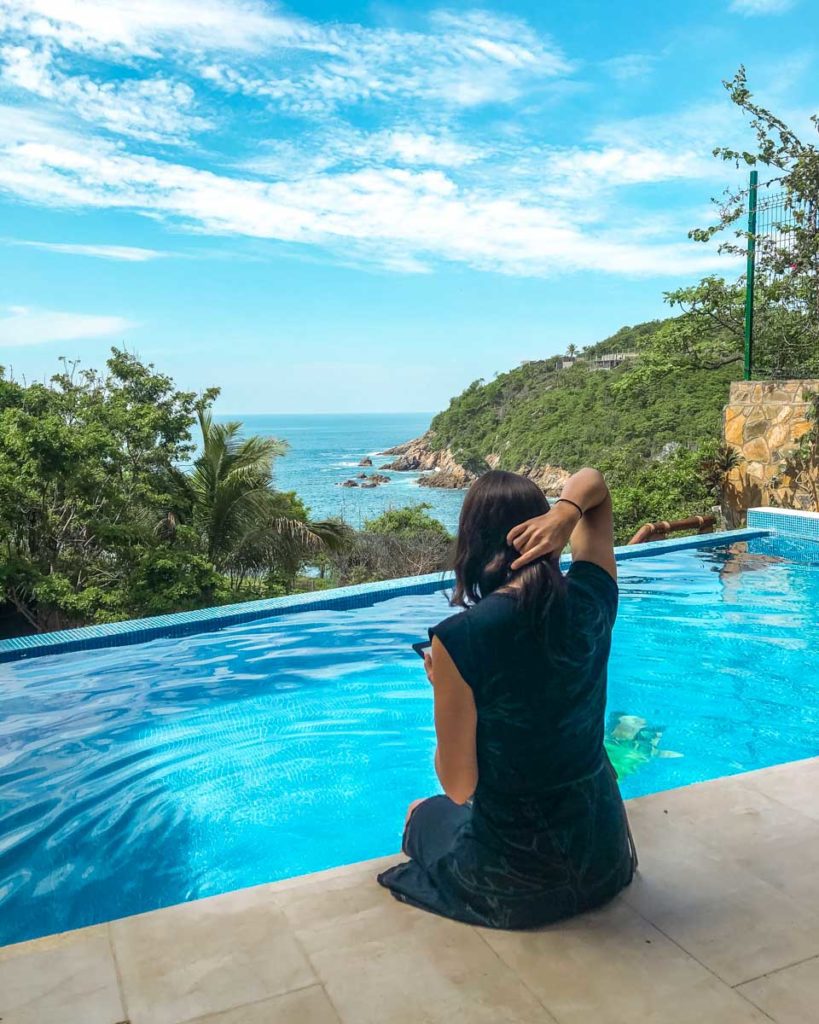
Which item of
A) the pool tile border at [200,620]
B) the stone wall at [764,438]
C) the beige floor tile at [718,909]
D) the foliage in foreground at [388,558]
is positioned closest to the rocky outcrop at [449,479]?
the foliage in foreground at [388,558]

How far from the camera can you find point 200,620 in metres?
6.90

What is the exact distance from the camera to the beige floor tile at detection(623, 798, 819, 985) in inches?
81.1

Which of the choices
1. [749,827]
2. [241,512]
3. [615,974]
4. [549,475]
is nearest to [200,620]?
[749,827]

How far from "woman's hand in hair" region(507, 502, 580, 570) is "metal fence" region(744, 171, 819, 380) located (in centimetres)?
1070

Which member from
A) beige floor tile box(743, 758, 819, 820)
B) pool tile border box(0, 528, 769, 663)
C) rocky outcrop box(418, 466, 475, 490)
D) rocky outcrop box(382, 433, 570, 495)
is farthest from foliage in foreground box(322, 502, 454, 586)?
rocky outcrop box(418, 466, 475, 490)

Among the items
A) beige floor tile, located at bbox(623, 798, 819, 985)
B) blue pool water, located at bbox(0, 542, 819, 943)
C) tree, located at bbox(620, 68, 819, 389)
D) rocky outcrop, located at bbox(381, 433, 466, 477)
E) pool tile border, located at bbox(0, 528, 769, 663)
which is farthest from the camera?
rocky outcrop, located at bbox(381, 433, 466, 477)

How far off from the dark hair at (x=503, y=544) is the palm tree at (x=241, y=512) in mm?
11431

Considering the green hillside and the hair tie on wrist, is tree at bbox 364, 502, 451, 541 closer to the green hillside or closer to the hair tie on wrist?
the green hillside

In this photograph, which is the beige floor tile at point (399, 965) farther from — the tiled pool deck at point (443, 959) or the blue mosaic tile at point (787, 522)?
the blue mosaic tile at point (787, 522)

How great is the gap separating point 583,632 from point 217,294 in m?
68.2

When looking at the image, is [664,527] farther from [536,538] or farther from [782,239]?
[536,538]

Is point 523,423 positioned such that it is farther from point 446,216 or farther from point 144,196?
point 144,196

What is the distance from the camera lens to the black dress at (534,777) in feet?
6.38

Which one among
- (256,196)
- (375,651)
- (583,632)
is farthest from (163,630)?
(256,196)
